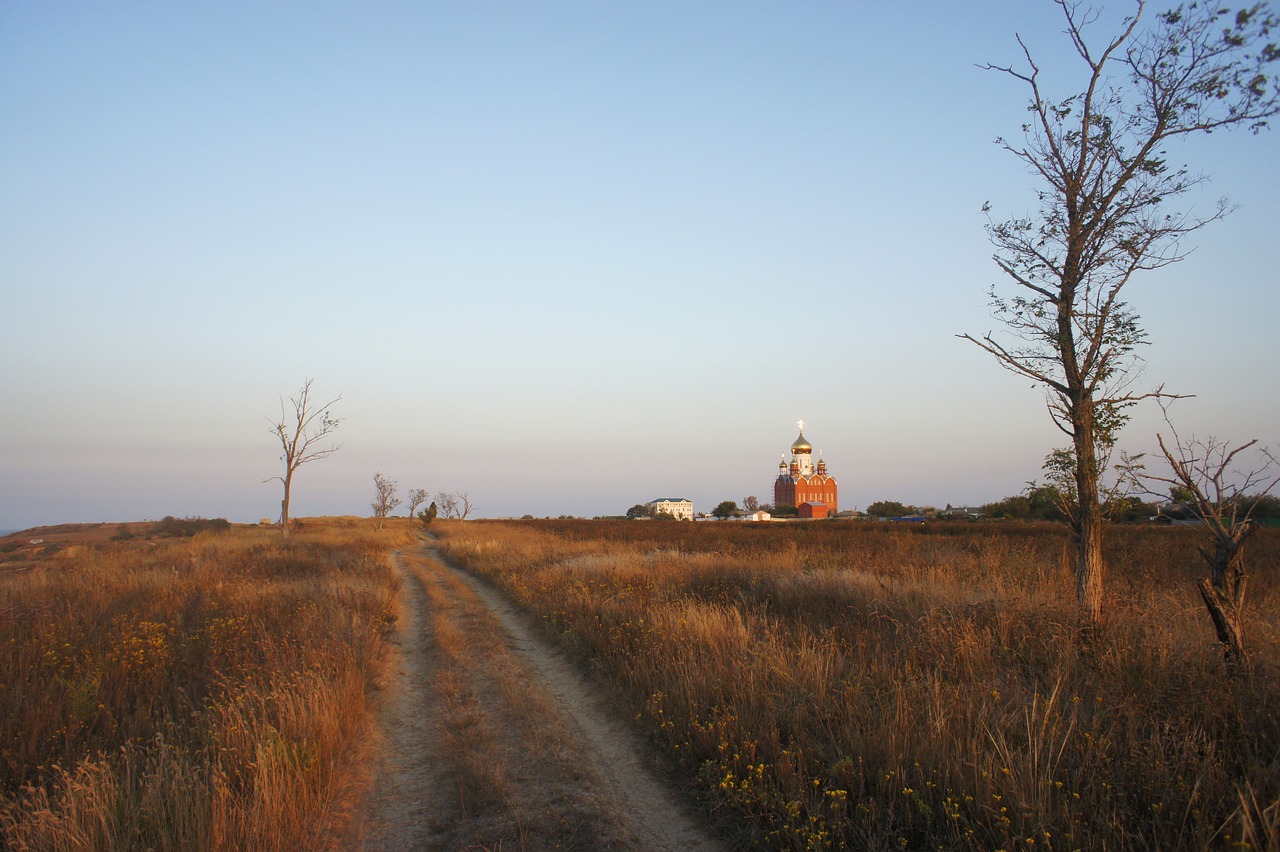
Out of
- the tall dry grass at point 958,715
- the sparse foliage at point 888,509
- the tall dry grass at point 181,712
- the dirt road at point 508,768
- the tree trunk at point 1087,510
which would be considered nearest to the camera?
the tall dry grass at point 958,715

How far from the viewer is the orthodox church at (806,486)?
123 m

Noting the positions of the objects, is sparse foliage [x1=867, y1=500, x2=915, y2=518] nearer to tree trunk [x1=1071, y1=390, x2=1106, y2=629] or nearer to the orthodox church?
the orthodox church

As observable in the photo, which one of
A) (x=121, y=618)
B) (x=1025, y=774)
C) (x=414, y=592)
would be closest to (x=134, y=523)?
(x=414, y=592)

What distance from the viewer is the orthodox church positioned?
12262cm

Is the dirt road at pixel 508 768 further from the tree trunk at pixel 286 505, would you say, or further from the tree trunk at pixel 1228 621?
the tree trunk at pixel 286 505

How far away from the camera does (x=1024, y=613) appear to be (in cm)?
744

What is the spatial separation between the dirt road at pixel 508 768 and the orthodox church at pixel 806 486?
115m

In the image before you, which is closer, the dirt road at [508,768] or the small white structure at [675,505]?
the dirt road at [508,768]

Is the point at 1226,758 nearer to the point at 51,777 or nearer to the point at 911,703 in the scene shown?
the point at 911,703

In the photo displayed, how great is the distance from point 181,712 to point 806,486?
414 ft

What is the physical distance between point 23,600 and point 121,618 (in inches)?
115

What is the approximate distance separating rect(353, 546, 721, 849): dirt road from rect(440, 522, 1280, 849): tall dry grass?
0.51 metres

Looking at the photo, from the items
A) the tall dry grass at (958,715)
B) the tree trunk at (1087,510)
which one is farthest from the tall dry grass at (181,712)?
the tree trunk at (1087,510)

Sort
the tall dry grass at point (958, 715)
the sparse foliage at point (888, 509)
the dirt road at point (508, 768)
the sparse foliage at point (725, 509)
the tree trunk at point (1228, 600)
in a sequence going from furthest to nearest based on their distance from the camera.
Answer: the sparse foliage at point (725, 509), the sparse foliage at point (888, 509), the tree trunk at point (1228, 600), the dirt road at point (508, 768), the tall dry grass at point (958, 715)
